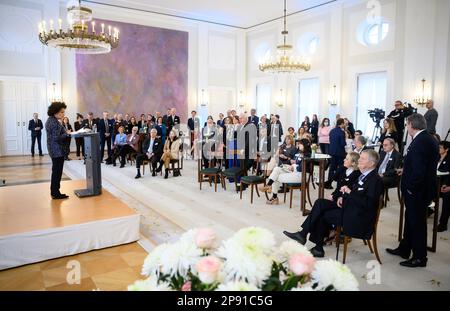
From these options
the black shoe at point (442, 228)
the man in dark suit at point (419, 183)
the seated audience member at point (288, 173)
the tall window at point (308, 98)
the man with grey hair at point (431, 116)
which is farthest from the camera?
the tall window at point (308, 98)

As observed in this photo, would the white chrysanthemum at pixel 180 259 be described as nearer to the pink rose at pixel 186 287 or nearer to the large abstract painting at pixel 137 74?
the pink rose at pixel 186 287

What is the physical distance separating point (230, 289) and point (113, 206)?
398 cm

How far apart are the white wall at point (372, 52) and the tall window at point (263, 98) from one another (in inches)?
16.6

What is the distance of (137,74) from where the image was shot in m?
14.4

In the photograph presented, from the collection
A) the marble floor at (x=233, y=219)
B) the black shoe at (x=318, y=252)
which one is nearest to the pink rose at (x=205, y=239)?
the marble floor at (x=233, y=219)

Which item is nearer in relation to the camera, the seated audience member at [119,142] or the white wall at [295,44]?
the white wall at [295,44]

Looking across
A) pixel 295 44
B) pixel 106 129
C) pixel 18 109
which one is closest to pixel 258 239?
pixel 106 129

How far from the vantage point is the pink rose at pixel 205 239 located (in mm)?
1244

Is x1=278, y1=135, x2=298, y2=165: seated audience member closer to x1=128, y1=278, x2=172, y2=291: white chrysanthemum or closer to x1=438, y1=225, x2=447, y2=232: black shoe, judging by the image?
x1=438, y1=225, x2=447, y2=232: black shoe

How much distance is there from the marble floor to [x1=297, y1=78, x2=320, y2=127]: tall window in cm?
700

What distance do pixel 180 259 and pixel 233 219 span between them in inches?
159

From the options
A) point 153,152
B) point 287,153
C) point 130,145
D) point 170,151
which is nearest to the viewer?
point 287,153

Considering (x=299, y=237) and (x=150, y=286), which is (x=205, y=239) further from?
(x=299, y=237)

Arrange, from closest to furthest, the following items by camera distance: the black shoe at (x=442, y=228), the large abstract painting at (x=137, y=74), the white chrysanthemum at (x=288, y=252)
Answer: the white chrysanthemum at (x=288, y=252)
the black shoe at (x=442, y=228)
the large abstract painting at (x=137, y=74)
